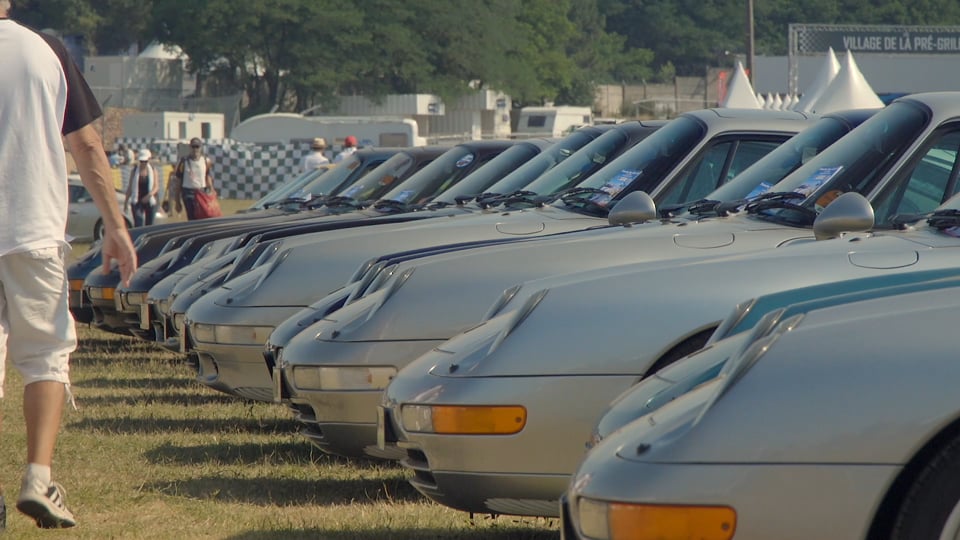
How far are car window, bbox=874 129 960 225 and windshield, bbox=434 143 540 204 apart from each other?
13.7 ft

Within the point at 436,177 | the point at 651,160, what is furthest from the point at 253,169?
the point at 651,160

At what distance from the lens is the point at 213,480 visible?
5.85 metres

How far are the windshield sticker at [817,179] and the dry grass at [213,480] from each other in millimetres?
1600

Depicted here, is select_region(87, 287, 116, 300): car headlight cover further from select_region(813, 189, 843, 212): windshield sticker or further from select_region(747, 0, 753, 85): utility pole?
select_region(747, 0, 753, 85): utility pole


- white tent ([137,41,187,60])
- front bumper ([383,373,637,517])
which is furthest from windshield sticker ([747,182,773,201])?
white tent ([137,41,187,60])

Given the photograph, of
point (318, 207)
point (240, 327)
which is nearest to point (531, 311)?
point (240, 327)

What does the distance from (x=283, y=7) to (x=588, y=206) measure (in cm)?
6401

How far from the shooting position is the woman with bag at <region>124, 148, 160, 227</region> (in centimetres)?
2023

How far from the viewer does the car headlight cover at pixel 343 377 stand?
15.9 ft

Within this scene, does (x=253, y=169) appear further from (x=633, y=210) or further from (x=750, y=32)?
(x=633, y=210)

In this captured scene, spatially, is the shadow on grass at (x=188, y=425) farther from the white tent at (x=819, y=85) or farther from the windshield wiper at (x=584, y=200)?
the white tent at (x=819, y=85)

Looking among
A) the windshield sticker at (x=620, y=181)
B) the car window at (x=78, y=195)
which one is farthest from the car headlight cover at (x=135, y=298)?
the car window at (x=78, y=195)

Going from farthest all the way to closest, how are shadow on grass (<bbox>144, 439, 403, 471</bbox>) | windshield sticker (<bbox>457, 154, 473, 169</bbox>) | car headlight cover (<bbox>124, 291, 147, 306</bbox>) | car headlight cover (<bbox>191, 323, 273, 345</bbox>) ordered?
windshield sticker (<bbox>457, 154, 473, 169</bbox>)
car headlight cover (<bbox>124, 291, 147, 306</bbox>)
car headlight cover (<bbox>191, 323, 273, 345</bbox>)
shadow on grass (<bbox>144, 439, 403, 471</bbox>)

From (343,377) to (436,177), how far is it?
18.3ft
